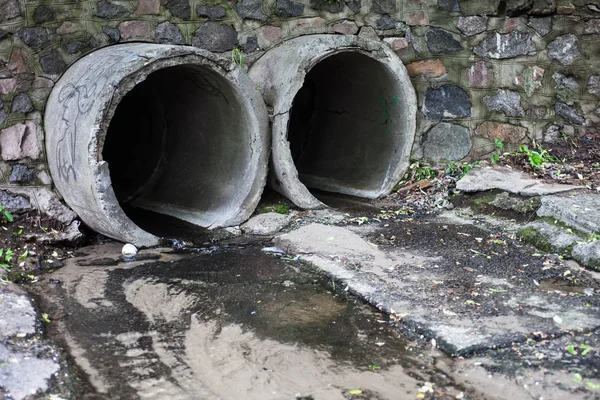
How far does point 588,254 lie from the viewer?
12.2 ft

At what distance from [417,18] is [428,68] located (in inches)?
16.4

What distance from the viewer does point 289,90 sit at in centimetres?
481

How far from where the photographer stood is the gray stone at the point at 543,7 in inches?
219

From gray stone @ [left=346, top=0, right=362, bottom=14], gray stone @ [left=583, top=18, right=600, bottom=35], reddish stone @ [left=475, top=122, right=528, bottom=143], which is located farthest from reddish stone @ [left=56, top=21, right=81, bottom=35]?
gray stone @ [left=583, top=18, right=600, bottom=35]

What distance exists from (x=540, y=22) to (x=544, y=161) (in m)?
1.15

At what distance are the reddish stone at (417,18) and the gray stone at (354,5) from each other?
42cm

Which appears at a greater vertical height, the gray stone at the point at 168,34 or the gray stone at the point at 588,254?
the gray stone at the point at 168,34

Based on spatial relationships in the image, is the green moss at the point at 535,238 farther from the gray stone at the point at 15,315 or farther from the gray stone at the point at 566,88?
the gray stone at the point at 15,315

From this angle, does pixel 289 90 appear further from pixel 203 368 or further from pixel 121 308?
pixel 203 368

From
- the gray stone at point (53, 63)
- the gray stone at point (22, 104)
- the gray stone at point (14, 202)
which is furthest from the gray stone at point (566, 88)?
the gray stone at point (14, 202)

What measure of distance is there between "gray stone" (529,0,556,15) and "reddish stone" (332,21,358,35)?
146cm

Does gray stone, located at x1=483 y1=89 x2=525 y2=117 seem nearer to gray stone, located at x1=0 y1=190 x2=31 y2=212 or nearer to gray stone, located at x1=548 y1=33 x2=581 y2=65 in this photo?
gray stone, located at x1=548 y1=33 x2=581 y2=65

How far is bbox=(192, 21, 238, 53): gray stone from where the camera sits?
5.19m

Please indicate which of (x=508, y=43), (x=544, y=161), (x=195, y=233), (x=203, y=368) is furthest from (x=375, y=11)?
(x=203, y=368)
